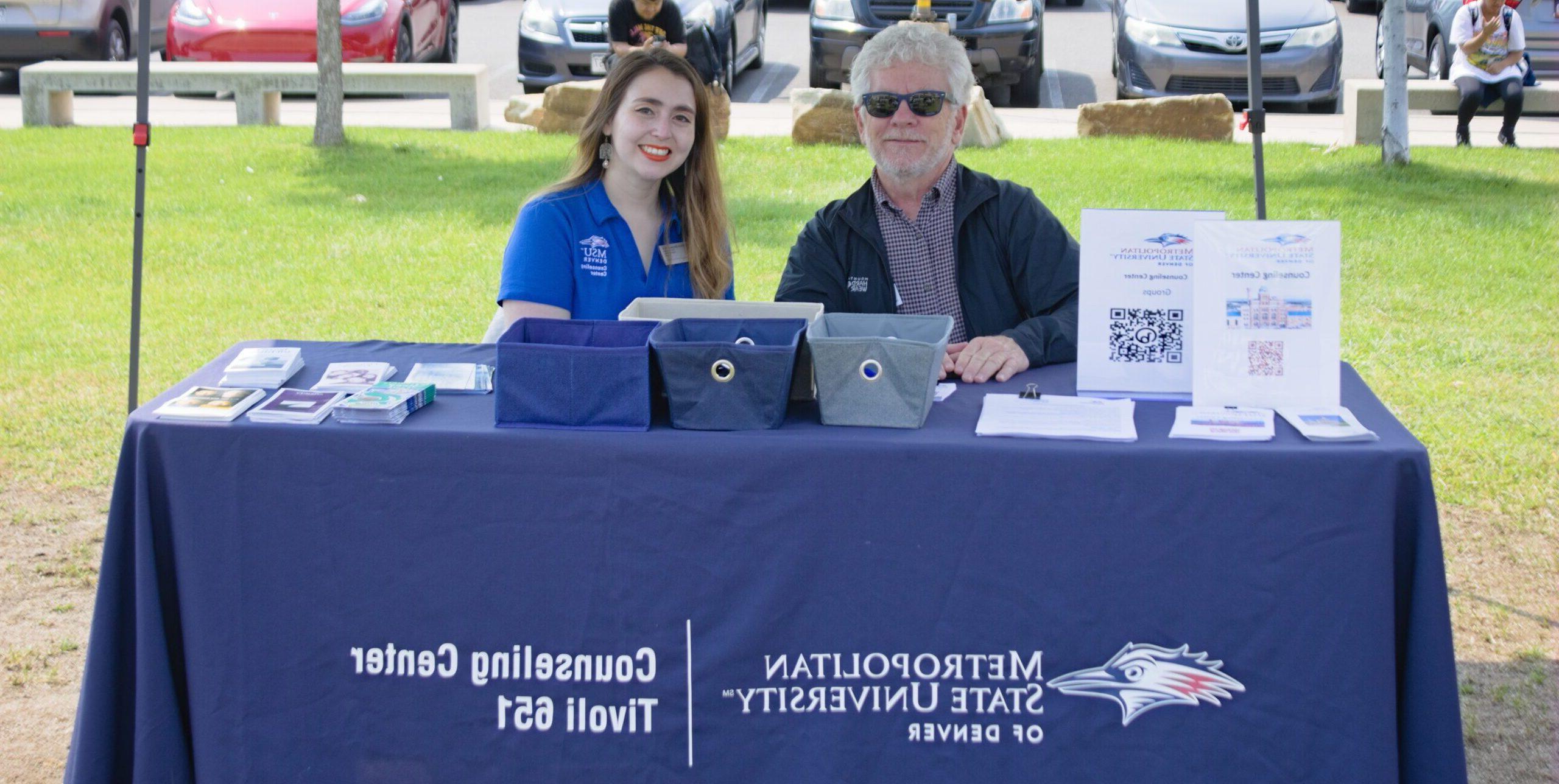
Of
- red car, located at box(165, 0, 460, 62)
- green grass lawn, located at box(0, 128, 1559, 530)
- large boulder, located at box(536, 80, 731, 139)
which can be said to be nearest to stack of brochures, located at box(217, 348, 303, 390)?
green grass lawn, located at box(0, 128, 1559, 530)

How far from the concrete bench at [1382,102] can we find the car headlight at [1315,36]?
69 cm

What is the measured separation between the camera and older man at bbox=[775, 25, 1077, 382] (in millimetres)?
3221

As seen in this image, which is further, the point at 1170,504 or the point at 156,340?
the point at 156,340

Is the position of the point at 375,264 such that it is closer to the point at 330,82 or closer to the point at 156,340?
the point at 156,340

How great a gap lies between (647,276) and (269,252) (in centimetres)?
434

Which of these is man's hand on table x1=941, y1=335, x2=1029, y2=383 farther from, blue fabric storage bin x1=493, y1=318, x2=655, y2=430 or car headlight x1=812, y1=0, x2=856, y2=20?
car headlight x1=812, y1=0, x2=856, y2=20

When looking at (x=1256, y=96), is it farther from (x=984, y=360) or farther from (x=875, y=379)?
(x=875, y=379)

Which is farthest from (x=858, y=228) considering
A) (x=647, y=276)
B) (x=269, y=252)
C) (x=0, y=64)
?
(x=0, y=64)

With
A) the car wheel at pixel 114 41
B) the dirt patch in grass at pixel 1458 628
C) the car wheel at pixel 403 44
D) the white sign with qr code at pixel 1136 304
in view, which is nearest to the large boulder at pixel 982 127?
the car wheel at pixel 403 44

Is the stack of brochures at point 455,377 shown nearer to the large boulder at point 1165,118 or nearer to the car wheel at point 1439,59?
the large boulder at point 1165,118

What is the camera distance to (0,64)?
12570 mm

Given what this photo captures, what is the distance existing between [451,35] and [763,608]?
1128 centimetres

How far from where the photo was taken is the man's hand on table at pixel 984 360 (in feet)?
8.93

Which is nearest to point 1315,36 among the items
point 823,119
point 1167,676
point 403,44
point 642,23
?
point 823,119
